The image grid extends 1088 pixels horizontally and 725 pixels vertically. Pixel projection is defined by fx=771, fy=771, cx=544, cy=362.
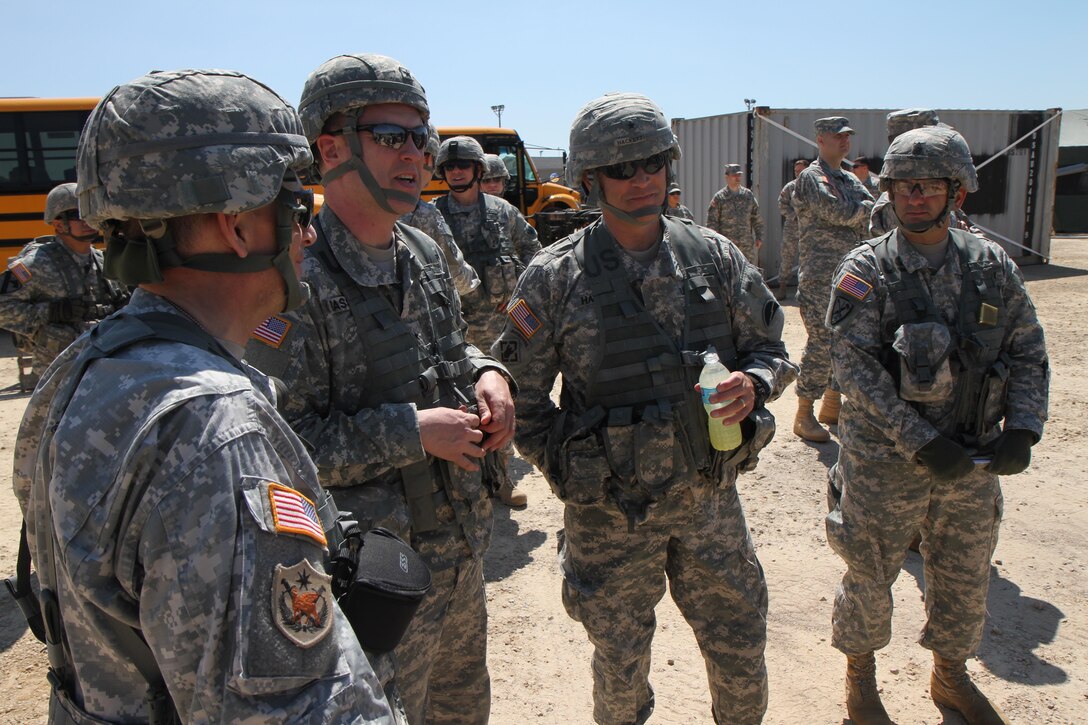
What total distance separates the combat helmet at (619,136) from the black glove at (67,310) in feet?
15.3

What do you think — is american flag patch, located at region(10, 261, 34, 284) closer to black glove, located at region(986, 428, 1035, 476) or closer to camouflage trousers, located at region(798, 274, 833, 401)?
camouflage trousers, located at region(798, 274, 833, 401)

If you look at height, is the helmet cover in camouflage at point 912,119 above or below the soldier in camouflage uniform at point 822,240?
above

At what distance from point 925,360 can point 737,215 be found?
9.75 m

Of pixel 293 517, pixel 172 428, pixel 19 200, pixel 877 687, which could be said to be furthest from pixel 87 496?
pixel 19 200

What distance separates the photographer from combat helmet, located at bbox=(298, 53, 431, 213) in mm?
2293

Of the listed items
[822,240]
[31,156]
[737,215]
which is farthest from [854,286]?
[31,156]

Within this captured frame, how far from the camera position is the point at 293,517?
111 centimetres

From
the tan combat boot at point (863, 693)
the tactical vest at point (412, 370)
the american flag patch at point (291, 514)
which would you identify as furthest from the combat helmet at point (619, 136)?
the tan combat boot at point (863, 693)

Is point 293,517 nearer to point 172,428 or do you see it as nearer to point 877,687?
point 172,428

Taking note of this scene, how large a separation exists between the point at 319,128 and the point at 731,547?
1.96 meters

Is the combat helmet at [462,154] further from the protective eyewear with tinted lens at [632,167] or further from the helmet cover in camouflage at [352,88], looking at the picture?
the helmet cover in camouflage at [352,88]

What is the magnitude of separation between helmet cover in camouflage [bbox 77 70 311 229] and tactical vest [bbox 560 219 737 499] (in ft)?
5.14

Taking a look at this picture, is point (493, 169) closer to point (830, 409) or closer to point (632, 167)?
point (830, 409)

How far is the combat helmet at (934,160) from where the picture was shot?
3.18 metres
